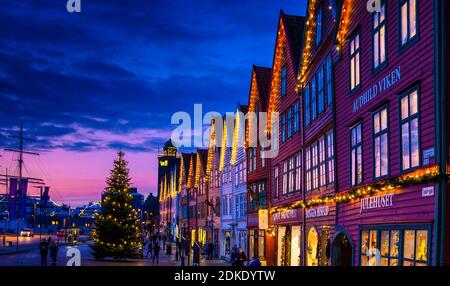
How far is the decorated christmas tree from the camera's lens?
156 ft

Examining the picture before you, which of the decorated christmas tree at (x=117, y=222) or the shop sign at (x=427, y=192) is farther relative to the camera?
the decorated christmas tree at (x=117, y=222)

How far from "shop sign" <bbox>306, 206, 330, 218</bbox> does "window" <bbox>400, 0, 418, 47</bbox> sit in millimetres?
9941

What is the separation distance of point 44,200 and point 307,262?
122315mm

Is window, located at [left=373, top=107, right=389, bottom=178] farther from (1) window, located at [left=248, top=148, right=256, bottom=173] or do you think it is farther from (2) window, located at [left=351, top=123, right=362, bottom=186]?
(1) window, located at [left=248, top=148, right=256, bottom=173]

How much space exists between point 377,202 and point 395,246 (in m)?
1.85

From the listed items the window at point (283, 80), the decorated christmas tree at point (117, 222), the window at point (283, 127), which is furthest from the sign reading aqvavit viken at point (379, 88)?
the decorated christmas tree at point (117, 222)

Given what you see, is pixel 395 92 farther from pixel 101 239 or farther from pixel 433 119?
pixel 101 239

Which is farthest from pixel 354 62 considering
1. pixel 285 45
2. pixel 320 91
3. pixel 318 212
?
pixel 285 45

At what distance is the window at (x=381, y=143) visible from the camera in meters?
17.7

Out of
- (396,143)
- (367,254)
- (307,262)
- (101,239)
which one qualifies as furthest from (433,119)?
(101,239)

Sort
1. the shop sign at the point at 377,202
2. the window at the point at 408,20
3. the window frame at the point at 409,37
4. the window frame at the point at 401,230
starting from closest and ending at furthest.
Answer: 1. the window frame at the point at 401,230
2. the window frame at the point at 409,37
3. the window at the point at 408,20
4. the shop sign at the point at 377,202

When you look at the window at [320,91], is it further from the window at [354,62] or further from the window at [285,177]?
the window at [285,177]

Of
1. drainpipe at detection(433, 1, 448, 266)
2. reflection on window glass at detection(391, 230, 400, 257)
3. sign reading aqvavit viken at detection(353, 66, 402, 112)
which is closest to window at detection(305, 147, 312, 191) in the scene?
sign reading aqvavit viken at detection(353, 66, 402, 112)

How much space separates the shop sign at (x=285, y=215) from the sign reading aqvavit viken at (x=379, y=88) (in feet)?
37.4
